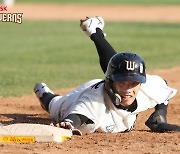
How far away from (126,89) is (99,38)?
1958 mm

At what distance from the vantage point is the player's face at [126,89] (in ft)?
18.0

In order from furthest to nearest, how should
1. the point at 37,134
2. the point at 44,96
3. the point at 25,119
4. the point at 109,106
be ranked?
the point at 44,96 < the point at 25,119 < the point at 109,106 < the point at 37,134

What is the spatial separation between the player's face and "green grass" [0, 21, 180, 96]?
13.1 ft

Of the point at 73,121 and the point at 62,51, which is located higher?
the point at 73,121

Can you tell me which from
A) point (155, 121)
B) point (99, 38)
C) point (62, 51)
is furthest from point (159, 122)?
point (62, 51)

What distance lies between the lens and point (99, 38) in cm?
736

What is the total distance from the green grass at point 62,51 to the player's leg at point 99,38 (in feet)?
7.32

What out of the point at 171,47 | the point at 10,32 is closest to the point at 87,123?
the point at 171,47

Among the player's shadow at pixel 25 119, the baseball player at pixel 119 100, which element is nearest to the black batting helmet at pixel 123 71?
the baseball player at pixel 119 100

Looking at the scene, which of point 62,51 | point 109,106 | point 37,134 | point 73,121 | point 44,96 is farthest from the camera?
point 62,51

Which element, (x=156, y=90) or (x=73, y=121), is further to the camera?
(x=156, y=90)

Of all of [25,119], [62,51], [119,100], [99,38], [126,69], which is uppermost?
[126,69]

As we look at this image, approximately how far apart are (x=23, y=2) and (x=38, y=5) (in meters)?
2.42

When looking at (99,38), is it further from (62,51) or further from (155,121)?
(62,51)
